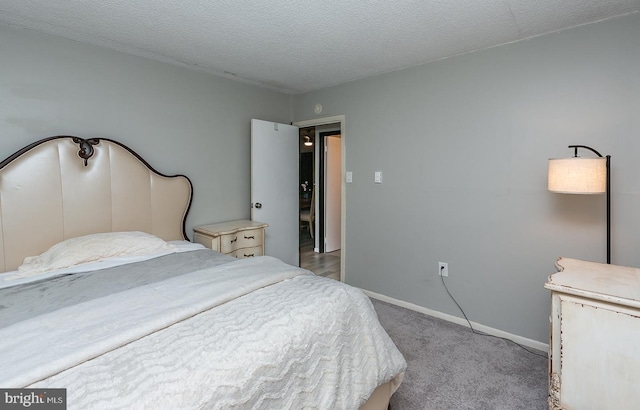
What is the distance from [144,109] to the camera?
2746 mm

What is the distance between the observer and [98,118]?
2.49m

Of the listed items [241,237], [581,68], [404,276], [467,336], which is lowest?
[467,336]

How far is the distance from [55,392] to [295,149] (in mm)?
3369

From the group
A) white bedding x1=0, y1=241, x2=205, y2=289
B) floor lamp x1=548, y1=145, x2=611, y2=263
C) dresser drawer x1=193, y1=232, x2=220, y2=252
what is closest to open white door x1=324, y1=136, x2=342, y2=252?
dresser drawer x1=193, y1=232, x2=220, y2=252

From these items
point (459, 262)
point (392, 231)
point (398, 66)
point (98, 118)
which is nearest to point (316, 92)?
point (398, 66)

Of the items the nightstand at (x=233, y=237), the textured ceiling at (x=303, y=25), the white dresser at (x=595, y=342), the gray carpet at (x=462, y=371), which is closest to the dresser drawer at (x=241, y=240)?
the nightstand at (x=233, y=237)

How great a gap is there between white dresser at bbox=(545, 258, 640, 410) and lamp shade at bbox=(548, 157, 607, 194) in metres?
0.52

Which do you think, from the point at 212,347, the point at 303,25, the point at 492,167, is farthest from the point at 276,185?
the point at 212,347

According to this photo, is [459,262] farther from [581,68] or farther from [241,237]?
[241,237]

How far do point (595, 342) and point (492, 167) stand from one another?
4.83ft

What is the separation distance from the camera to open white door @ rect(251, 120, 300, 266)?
351cm

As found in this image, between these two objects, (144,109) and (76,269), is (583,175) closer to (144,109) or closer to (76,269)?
(76,269)

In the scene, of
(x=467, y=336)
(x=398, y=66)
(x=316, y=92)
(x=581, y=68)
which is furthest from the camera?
(x=316, y=92)

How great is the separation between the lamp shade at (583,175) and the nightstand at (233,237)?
252cm
